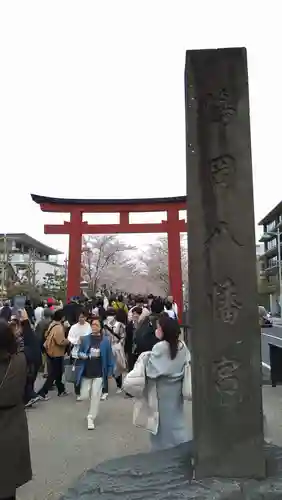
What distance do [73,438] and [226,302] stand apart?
4281 millimetres

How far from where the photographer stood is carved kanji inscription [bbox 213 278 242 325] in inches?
123

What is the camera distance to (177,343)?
470cm

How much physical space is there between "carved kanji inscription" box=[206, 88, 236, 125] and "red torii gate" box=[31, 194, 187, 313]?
1594 centimetres

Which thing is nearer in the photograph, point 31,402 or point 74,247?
point 31,402

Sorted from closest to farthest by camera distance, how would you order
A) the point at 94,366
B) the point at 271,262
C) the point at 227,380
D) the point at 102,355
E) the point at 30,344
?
the point at 227,380 → the point at 94,366 → the point at 102,355 → the point at 30,344 → the point at 271,262

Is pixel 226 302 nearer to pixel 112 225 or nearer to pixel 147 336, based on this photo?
pixel 147 336

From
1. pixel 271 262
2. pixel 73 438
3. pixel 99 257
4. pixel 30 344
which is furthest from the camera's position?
pixel 271 262

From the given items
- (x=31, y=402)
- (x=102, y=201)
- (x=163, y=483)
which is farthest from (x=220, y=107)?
(x=102, y=201)

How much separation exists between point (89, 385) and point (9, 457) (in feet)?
12.8

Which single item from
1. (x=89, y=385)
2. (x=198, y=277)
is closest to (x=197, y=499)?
(x=198, y=277)

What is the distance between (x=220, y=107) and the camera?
3258 mm

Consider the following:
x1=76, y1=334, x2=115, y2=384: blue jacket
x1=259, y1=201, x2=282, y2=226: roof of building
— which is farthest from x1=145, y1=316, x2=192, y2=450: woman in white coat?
x1=259, y1=201, x2=282, y2=226: roof of building

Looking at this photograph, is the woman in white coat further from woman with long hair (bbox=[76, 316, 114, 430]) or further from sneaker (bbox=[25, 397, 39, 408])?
sneaker (bbox=[25, 397, 39, 408])

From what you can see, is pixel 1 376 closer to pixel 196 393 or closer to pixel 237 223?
pixel 196 393
